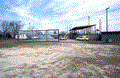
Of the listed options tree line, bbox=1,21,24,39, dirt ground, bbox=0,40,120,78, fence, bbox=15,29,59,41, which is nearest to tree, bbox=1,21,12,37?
tree line, bbox=1,21,24,39

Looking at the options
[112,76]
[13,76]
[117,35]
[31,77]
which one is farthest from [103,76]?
[117,35]

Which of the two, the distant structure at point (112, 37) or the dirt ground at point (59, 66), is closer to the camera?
the dirt ground at point (59, 66)

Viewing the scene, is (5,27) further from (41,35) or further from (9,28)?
(41,35)

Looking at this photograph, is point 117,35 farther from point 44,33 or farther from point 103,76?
point 103,76

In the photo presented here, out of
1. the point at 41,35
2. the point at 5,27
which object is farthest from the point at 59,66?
the point at 5,27

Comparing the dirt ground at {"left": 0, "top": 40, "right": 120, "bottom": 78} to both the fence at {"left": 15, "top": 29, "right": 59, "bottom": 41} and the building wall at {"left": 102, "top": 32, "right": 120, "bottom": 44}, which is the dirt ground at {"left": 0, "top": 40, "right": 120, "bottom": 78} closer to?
the fence at {"left": 15, "top": 29, "right": 59, "bottom": 41}

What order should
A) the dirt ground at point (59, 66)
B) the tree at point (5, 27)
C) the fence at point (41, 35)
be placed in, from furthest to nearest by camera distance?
the tree at point (5, 27) → the fence at point (41, 35) → the dirt ground at point (59, 66)

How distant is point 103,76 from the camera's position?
2266 mm

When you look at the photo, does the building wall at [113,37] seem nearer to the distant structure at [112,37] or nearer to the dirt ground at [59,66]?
the distant structure at [112,37]

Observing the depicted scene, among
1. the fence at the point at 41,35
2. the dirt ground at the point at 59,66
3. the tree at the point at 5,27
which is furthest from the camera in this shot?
the tree at the point at 5,27

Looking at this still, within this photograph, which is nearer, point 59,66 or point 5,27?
point 59,66

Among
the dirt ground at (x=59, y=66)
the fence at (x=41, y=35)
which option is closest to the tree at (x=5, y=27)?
the fence at (x=41, y=35)

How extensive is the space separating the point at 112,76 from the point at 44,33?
44.5ft

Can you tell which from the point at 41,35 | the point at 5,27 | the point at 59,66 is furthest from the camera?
the point at 5,27
